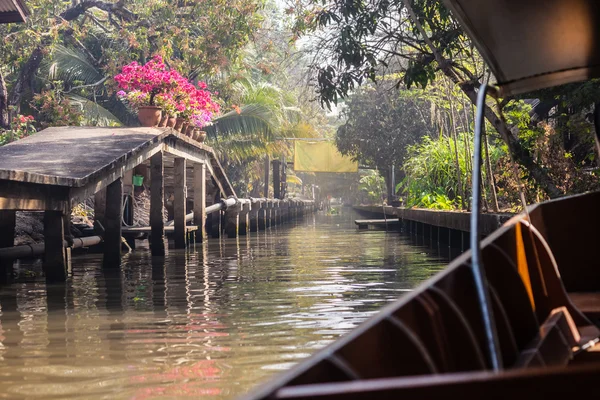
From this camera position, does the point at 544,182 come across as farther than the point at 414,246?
No

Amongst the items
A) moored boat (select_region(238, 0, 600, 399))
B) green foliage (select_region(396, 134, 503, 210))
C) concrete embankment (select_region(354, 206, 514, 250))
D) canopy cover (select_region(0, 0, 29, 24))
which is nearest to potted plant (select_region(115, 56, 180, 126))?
canopy cover (select_region(0, 0, 29, 24))

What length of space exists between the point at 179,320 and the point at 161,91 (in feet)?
25.6

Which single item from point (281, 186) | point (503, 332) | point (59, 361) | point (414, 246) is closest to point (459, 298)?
point (503, 332)

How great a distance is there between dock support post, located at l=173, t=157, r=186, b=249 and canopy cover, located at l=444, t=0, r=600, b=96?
11.6 metres

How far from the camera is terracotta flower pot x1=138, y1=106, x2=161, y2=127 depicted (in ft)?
45.0

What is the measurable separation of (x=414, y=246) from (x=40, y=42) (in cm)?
947

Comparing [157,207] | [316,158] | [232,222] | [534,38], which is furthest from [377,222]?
[534,38]

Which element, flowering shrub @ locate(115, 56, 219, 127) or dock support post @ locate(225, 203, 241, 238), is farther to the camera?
dock support post @ locate(225, 203, 241, 238)

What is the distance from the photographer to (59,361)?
206 inches

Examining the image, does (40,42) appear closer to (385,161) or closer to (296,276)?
(296,276)

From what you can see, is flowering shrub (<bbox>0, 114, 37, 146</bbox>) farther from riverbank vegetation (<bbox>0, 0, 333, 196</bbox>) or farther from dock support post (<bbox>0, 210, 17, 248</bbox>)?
dock support post (<bbox>0, 210, 17, 248</bbox>)

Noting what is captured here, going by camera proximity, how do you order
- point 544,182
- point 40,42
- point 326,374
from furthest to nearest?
1. point 40,42
2. point 544,182
3. point 326,374

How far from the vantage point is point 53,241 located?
9.20m

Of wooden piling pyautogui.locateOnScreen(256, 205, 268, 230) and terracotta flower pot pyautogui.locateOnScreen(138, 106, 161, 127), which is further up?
terracotta flower pot pyautogui.locateOnScreen(138, 106, 161, 127)
